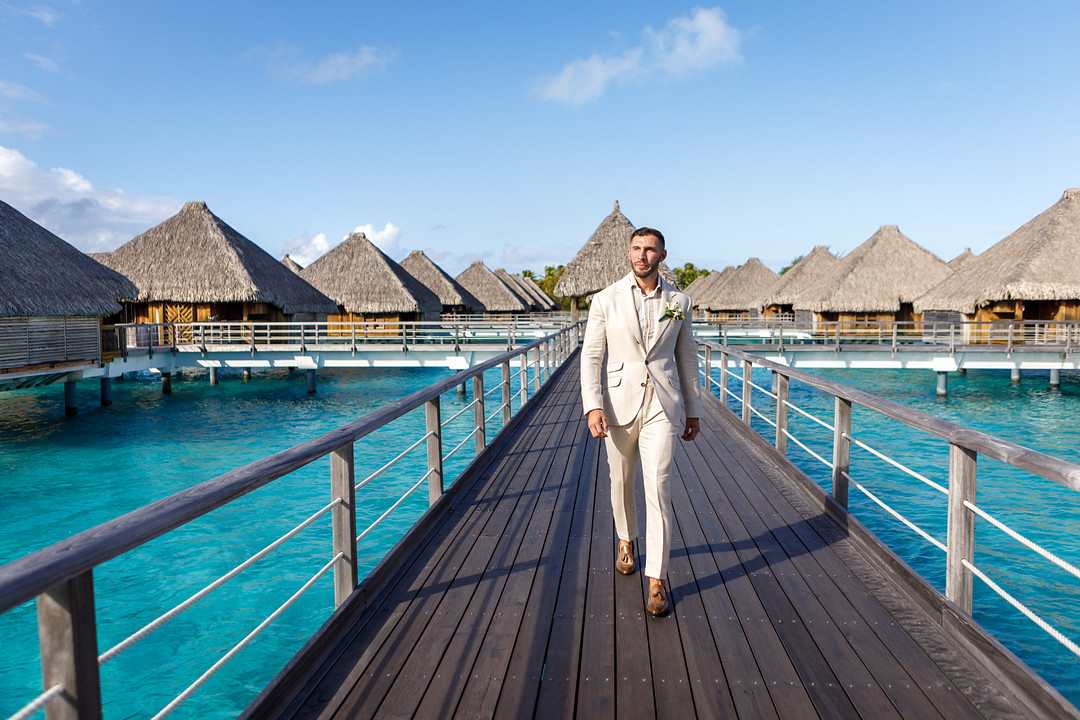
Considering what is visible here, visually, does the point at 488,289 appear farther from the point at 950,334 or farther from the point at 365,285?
the point at 950,334

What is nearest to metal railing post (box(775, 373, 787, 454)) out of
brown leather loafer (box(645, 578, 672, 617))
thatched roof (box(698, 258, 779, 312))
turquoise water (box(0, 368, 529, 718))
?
brown leather loafer (box(645, 578, 672, 617))

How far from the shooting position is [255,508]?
8.76 m

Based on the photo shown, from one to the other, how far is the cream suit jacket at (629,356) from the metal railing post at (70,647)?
188 cm

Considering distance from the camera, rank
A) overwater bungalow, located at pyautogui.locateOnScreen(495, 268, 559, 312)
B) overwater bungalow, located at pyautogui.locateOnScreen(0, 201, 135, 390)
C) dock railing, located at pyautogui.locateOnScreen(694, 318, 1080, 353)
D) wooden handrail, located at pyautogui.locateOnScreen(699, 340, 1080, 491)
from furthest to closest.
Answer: overwater bungalow, located at pyautogui.locateOnScreen(495, 268, 559, 312)
dock railing, located at pyautogui.locateOnScreen(694, 318, 1080, 353)
overwater bungalow, located at pyautogui.locateOnScreen(0, 201, 135, 390)
wooden handrail, located at pyautogui.locateOnScreen(699, 340, 1080, 491)

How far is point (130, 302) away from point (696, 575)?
2579 cm

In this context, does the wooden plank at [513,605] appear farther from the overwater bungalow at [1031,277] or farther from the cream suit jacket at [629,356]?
the overwater bungalow at [1031,277]

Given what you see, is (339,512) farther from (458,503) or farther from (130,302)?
(130,302)

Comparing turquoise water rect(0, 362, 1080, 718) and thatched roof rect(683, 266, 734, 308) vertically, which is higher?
thatched roof rect(683, 266, 734, 308)

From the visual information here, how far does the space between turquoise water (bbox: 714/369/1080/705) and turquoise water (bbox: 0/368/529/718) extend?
5555 millimetres

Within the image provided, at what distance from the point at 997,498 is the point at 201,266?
76.3 ft

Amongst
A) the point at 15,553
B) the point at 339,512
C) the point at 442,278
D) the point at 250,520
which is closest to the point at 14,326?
the point at 15,553

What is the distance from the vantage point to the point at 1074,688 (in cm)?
421

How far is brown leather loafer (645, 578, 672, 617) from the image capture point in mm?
2686

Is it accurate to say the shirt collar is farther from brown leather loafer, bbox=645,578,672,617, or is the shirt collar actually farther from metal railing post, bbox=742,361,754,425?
metal railing post, bbox=742,361,754,425
